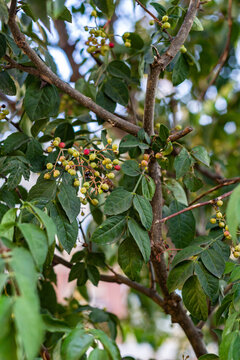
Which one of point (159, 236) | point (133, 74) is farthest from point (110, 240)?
point (133, 74)

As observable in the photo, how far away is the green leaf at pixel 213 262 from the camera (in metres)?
0.76

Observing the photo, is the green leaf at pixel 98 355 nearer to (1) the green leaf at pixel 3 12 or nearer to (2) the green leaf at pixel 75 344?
(2) the green leaf at pixel 75 344

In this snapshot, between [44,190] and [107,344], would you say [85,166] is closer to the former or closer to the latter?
[44,190]

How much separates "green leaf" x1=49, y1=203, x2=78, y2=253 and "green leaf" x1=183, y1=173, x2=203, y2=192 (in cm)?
31

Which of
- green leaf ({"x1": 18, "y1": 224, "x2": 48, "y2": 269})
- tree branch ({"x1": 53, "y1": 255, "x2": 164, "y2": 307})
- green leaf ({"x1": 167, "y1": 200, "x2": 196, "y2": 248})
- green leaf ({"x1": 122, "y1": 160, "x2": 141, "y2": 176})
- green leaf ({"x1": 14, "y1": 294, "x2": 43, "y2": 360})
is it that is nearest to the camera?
green leaf ({"x1": 14, "y1": 294, "x2": 43, "y2": 360})

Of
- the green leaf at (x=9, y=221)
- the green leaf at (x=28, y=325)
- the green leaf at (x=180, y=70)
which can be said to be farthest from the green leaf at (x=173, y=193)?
the green leaf at (x=28, y=325)

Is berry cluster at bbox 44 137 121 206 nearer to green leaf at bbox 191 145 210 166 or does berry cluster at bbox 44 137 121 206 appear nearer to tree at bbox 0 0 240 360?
tree at bbox 0 0 240 360

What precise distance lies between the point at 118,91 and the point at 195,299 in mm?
508

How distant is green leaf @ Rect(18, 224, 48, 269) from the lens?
52 centimetres

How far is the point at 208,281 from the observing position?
2.49 feet

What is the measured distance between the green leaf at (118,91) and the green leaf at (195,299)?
45cm

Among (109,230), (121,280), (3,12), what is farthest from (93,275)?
(3,12)

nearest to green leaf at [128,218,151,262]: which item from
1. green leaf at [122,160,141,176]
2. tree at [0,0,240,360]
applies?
tree at [0,0,240,360]

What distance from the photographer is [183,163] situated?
873 millimetres
